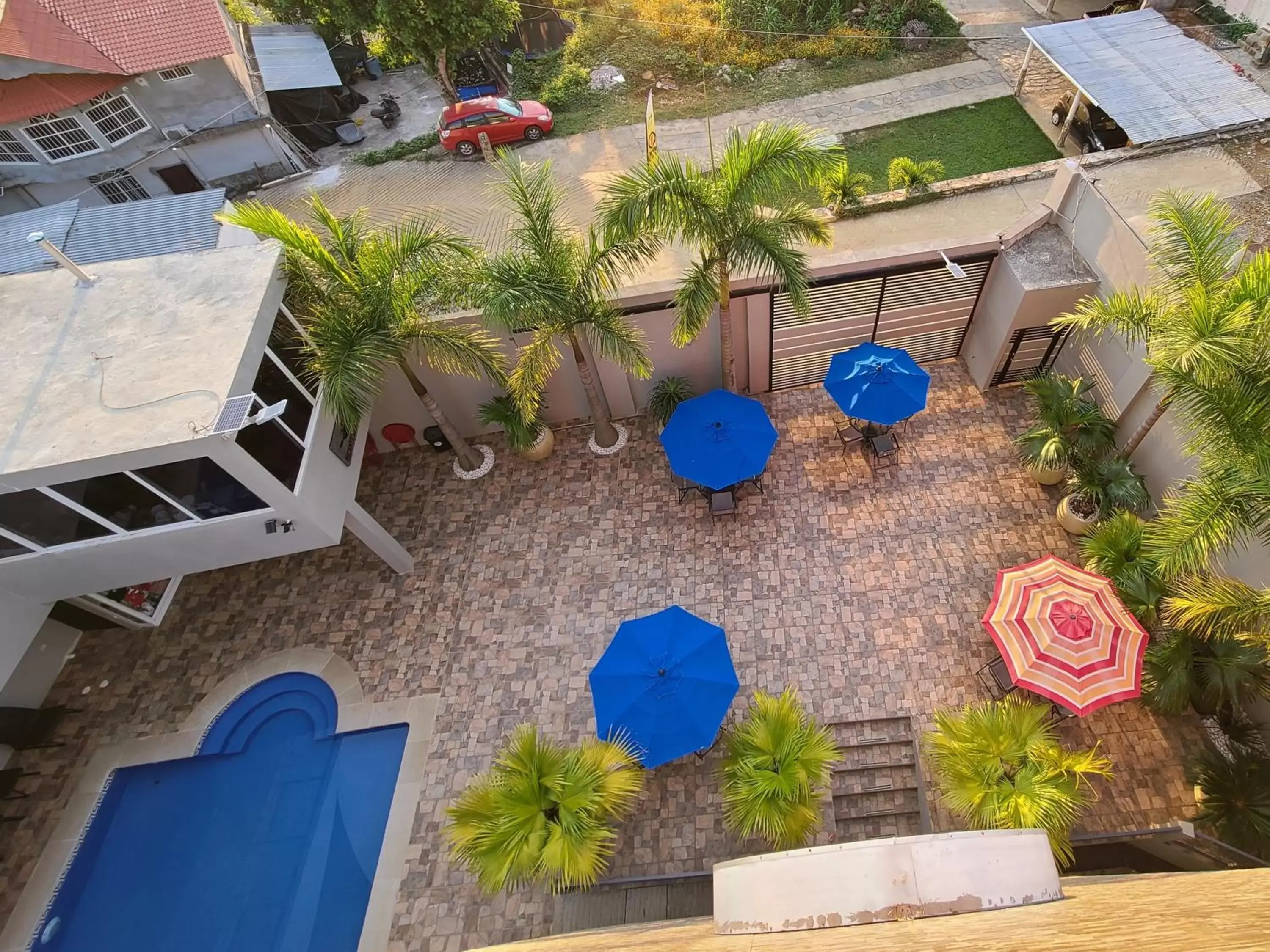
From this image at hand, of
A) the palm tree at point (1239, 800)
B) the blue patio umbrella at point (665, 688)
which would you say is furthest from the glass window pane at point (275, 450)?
the palm tree at point (1239, 800)

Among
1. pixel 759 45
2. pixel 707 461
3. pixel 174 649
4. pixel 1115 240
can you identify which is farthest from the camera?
pixel 759 45

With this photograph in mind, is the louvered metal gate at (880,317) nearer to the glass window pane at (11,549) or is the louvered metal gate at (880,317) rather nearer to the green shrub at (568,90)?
the glass window pane at (11,549)

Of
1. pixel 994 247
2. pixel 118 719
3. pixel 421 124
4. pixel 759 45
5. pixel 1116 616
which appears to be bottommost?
pixel 118 719

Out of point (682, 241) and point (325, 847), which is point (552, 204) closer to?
point (682, 241)

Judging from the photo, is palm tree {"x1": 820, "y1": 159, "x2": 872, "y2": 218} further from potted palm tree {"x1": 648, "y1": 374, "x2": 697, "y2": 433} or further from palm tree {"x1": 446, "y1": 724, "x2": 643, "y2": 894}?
palm tree {"x1": 446, "y1": 724, "x2": 643, "y2": 894}

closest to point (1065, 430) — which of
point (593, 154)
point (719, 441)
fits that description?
point (719, 441)

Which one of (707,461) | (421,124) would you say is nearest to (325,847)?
(707,461)

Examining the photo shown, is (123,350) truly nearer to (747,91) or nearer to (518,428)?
(518,428)
